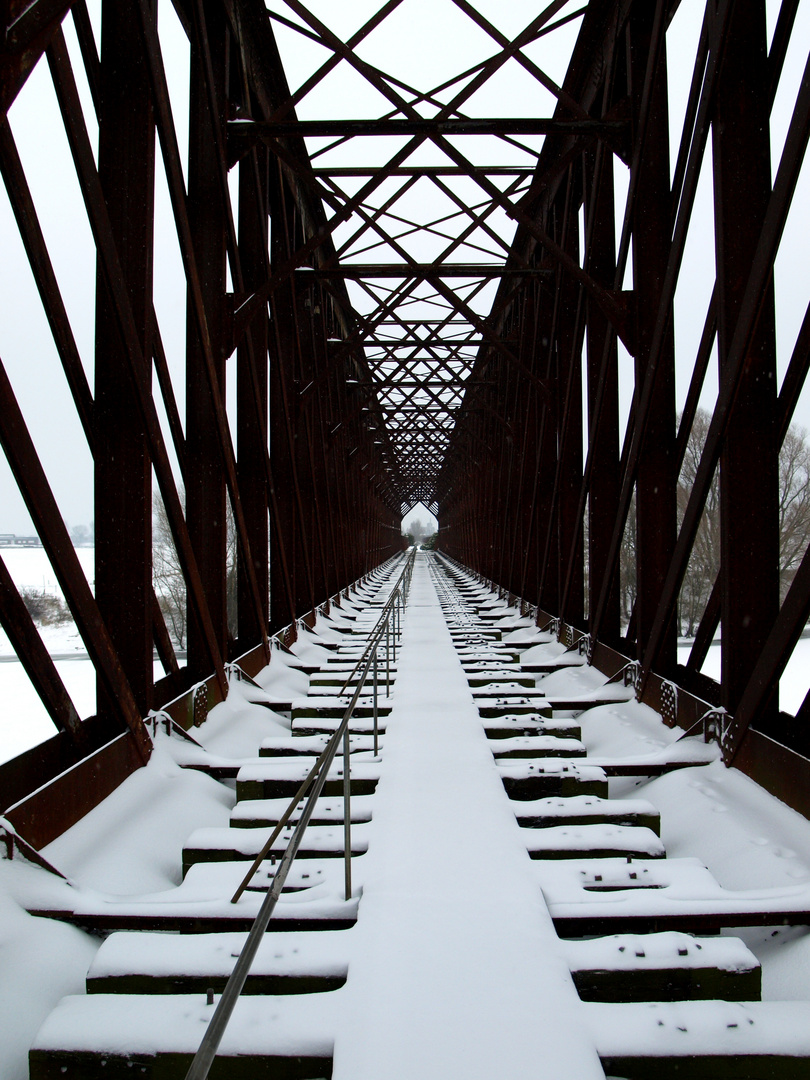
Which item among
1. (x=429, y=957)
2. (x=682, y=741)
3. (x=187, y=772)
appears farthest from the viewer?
(x=682, y=741)

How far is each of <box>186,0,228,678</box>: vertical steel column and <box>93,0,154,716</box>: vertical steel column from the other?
1672 millimetres

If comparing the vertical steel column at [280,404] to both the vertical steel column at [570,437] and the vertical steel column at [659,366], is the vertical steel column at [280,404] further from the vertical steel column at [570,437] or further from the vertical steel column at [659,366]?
the vertical steel column at [659,366]

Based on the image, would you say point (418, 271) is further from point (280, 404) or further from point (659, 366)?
point (659, 366)

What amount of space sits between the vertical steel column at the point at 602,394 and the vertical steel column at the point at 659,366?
946 millimetres

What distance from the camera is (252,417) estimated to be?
854 cm

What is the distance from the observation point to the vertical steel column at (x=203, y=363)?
6.81 m

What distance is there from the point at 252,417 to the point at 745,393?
530 centimetres

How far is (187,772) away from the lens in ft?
16.0

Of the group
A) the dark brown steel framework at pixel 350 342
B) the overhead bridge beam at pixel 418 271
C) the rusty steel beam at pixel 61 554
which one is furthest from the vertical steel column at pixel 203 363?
the overhead bridge beam at pixel 418 271

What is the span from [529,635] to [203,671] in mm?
6342

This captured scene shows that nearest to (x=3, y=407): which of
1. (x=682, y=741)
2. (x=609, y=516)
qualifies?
(x=682, y=741)

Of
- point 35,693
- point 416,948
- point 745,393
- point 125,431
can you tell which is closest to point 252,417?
point 125,431

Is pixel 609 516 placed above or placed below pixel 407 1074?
above

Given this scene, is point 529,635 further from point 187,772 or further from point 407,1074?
point 407,1074
